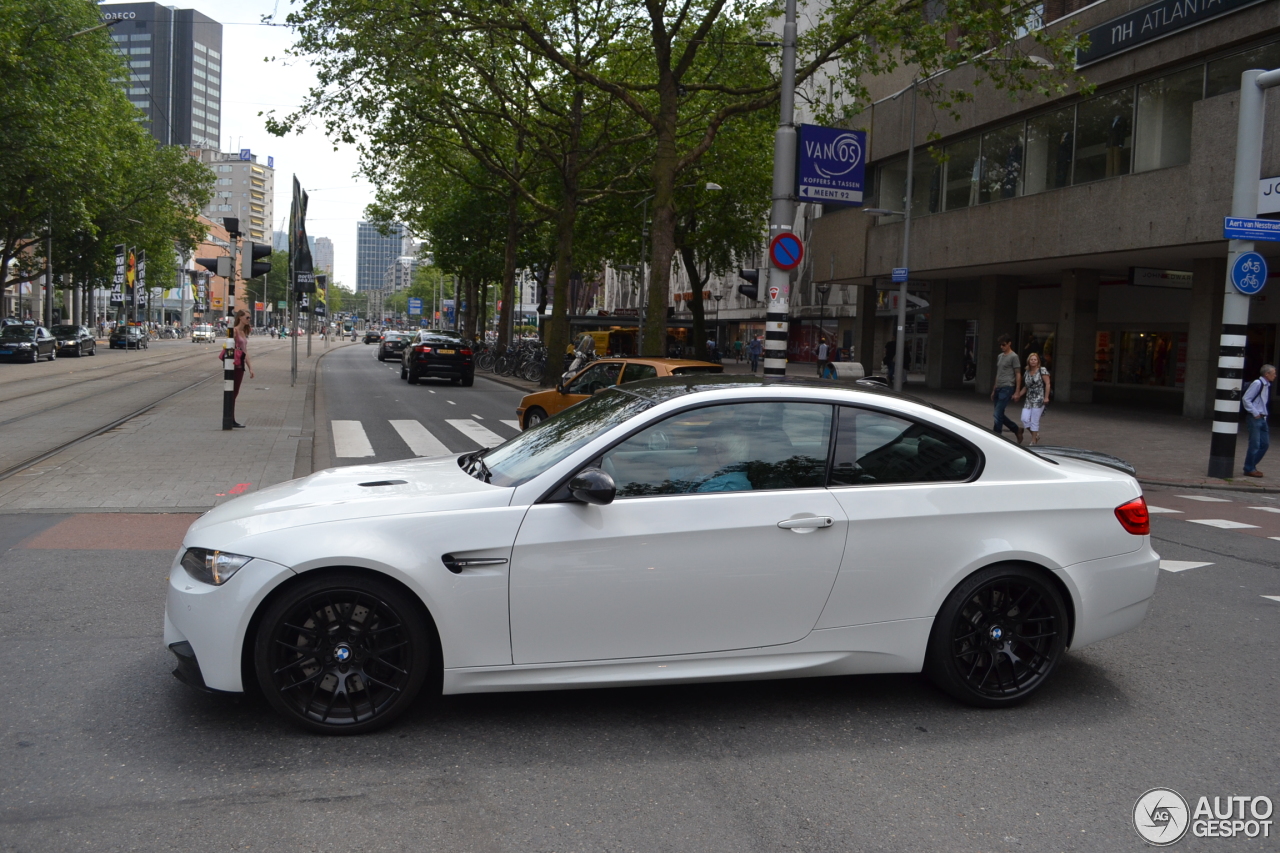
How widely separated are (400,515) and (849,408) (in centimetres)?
195

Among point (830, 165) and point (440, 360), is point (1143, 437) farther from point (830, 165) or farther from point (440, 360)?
point (440, 360)

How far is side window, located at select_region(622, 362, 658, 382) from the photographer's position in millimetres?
13980

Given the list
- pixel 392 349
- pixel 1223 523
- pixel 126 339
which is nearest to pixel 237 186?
pixel 126 339

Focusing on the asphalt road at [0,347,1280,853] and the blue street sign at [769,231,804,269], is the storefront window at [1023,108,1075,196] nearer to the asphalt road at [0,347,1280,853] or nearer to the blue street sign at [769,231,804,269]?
the blue street sign at [769,231,804,269]

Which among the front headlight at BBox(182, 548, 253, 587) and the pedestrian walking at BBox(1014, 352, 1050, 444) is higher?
the pedestrian walking at BBox(1014, 352, 1050, 444)

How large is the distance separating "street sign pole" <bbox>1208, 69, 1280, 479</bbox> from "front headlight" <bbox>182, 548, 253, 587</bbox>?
43.5ft

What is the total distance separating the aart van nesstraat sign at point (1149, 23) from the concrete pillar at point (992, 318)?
386 inches

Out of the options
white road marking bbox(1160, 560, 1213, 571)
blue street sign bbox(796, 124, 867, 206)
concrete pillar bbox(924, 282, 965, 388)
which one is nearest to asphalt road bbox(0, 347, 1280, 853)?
white road marking bbox(1160, 560, 1213, 571)

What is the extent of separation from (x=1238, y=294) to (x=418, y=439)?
11.4 metres

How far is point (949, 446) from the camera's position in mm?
4672

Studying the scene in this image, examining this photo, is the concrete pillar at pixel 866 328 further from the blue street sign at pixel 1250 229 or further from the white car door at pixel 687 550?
the white car door at pixel 687 550

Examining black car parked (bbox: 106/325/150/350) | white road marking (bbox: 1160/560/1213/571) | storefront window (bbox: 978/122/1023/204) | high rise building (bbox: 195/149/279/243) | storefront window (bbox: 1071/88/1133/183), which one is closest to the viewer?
white road marking (bbox: 1160/560/1213/571)

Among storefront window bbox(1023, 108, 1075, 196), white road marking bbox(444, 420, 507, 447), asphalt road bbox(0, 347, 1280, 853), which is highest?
storefront window bbox(1023, 108, 1075, 196)

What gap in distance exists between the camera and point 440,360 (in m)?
30.9
